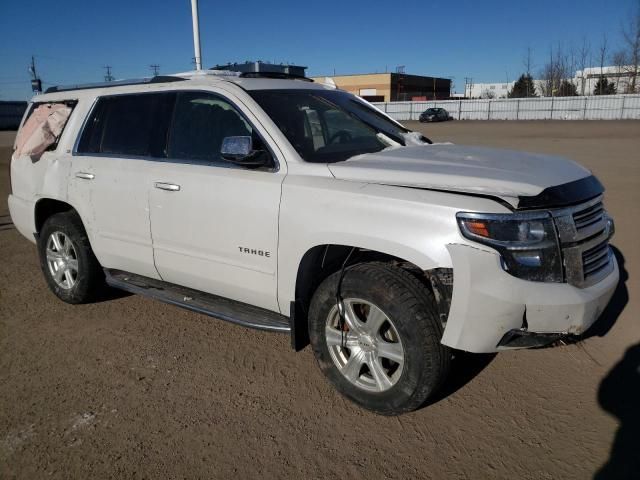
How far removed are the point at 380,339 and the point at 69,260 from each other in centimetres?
326

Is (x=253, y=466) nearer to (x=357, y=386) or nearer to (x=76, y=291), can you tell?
(x=357, y=386)

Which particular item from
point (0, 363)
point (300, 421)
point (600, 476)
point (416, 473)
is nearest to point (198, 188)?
point (300, 421)

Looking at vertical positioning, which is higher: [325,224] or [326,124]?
[326,124]

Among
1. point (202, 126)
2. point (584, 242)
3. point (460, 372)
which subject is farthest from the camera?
point (202, 126)

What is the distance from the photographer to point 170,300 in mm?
4008

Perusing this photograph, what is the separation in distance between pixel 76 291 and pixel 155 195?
1580mm

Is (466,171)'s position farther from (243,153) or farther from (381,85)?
(381,85)

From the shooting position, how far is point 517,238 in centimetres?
266

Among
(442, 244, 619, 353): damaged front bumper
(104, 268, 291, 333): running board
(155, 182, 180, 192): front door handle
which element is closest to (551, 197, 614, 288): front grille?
(442, 244, 619, 353): damaged front bumper

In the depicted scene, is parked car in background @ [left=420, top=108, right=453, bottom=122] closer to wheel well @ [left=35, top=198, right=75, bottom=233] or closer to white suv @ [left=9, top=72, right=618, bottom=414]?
white suv @ [left=9, top=72, right=618, bottom=414]

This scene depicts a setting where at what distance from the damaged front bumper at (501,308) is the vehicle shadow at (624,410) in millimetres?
692

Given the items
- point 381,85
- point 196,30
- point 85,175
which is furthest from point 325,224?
point 381,85

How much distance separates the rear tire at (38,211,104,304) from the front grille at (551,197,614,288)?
3.86 metres

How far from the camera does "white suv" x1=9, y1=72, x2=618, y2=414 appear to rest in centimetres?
269
